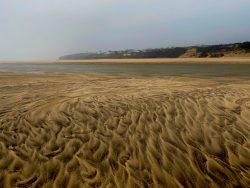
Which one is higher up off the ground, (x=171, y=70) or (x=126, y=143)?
(x=126, y=143)

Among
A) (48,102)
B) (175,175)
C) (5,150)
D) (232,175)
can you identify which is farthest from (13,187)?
(48,102)

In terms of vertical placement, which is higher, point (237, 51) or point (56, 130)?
point (56, 130)

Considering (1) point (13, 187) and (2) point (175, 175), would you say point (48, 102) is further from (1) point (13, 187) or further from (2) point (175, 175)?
(2) point (175, 175)

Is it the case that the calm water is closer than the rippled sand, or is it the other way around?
the rippled sand

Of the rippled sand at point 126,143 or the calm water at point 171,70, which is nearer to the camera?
the rippled sand at point 126,143

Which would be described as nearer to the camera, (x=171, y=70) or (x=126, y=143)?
(x=126, y=143)

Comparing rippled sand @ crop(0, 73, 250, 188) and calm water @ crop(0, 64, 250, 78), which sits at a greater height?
rippled sand @ crop(0, 73, 250, 188)

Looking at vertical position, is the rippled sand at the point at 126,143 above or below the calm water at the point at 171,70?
above

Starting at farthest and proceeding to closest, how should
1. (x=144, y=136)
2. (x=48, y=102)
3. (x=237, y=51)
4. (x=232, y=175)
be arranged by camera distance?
(x=237, y=51)
(x=48, y=102)
(x=144, y=136)
(x=232, y=175)
